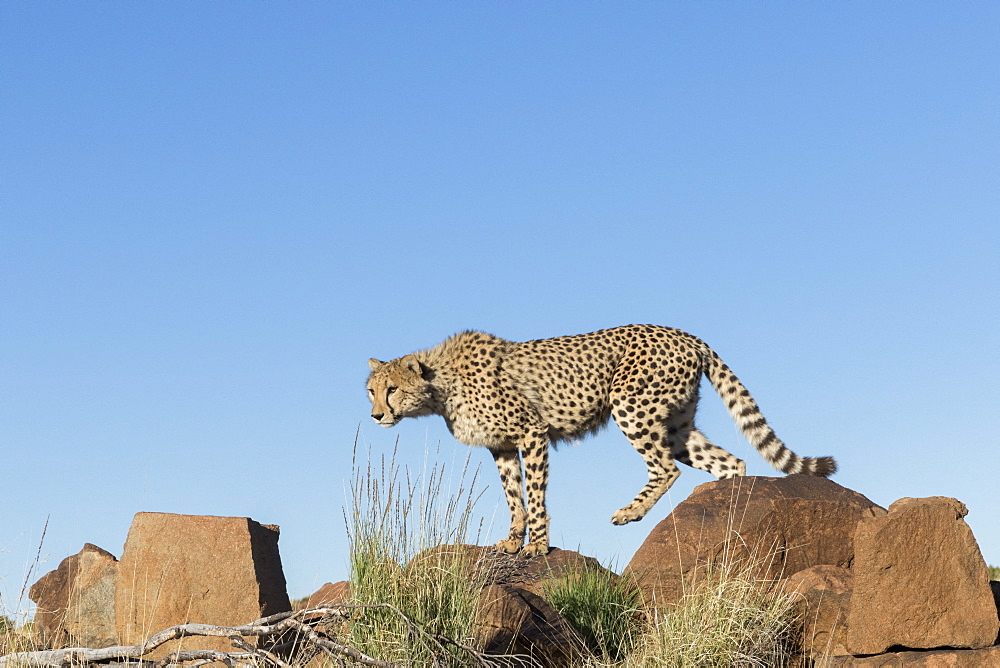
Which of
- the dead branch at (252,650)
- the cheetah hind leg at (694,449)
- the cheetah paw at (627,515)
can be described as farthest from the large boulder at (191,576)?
the cheetah hind leg at (694,449)

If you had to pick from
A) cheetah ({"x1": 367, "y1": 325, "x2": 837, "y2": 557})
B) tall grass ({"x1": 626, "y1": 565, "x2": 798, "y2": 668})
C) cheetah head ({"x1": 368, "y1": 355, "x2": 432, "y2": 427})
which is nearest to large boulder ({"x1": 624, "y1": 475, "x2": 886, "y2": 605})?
tall grass ({"x1": 626, "y1": 565, "x2": 798, "y2": 668})

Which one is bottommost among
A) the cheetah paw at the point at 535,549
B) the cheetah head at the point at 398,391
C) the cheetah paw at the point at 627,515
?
the cheetah paw at the point at 535,549

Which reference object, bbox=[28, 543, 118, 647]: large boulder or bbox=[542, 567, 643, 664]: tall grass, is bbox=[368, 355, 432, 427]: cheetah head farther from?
bbox=[28, 543, 118, 647]: large boulder

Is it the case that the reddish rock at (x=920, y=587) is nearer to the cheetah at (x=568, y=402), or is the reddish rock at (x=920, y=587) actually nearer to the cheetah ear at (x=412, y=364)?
the cheetah at (x=568, y=402)

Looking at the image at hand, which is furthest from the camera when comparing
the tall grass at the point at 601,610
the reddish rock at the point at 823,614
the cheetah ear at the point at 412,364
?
the cheetah ear at the point at 412,364

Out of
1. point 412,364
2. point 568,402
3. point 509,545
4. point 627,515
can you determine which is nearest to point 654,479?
point 627,515

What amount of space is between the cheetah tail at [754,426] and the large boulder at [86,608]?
572 cm

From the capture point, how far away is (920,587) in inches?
276

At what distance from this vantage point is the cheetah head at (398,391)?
9844 mm

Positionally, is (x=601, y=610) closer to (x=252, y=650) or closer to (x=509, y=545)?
(x=509, y=545)

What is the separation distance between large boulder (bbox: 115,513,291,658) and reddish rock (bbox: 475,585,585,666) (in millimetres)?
1519

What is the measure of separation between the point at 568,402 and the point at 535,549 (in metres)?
1.44

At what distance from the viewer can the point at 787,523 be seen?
7.98 m

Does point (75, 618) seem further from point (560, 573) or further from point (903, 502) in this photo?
point (903, 502)
